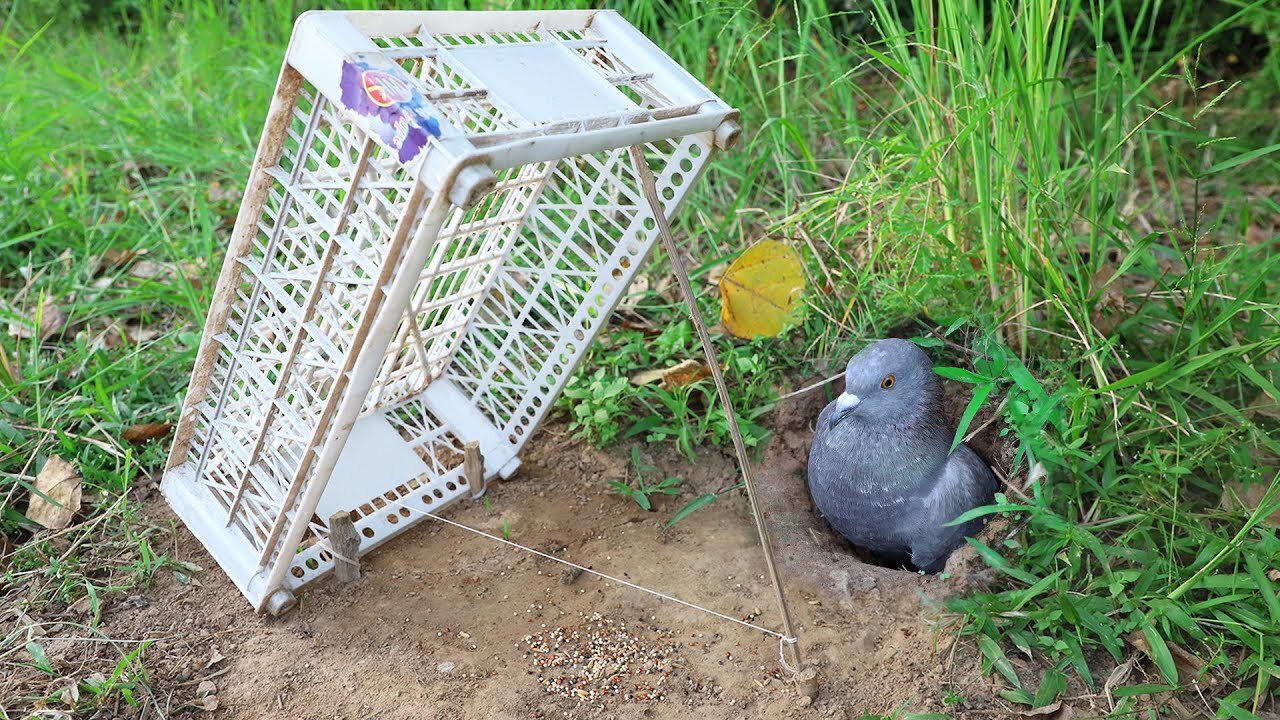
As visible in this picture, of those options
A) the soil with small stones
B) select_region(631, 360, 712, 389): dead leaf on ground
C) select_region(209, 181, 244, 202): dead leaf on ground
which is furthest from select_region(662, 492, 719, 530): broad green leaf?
select_region(209, 181, 244, 202): dead leaf on ground

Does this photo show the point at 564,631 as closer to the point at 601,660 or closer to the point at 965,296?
the point at 601,660

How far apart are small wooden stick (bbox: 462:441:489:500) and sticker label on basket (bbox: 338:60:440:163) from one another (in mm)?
1062

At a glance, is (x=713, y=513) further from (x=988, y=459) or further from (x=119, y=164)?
(x=119, y=164)

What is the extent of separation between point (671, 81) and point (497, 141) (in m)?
0.58

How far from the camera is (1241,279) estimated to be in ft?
8.32

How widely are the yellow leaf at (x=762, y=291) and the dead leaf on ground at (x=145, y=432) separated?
154 centimetres

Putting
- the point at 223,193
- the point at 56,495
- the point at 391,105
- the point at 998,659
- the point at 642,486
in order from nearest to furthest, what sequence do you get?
the point at 391,105, the point at 998,659, the point at 56,495, the point at 642,486, the point at 223,193

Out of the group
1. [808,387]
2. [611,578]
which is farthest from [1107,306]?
[611,578]

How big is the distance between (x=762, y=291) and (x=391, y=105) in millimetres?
1427

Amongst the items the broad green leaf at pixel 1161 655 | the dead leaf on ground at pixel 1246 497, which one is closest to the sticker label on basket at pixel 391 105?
the broad green leaf at pixel 1161 655

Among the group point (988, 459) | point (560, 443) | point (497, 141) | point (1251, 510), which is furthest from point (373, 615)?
point (1251, 510)

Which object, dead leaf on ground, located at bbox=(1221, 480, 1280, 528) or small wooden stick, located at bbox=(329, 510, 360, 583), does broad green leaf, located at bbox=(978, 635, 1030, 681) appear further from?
small wooden stick, located at bbox=(329, 510, 360, 583)

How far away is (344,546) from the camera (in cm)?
216

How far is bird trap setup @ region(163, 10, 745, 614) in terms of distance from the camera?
1.56 m
